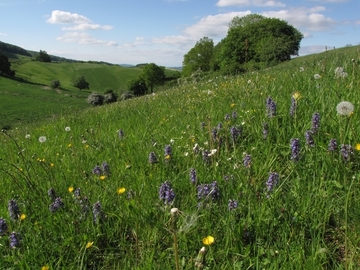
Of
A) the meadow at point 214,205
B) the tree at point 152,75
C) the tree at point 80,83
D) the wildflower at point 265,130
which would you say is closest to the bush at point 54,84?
the tree at point 80,83

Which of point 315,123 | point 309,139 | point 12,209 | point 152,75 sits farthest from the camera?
point 152,75

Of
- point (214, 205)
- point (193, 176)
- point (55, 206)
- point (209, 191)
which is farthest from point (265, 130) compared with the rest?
point (55, 206)

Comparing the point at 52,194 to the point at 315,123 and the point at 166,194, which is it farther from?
the point at 315,123

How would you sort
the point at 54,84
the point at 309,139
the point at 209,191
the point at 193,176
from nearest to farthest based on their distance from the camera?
the point at 209,191, the point at 193,176, the point at 309,139, the point at 54,84

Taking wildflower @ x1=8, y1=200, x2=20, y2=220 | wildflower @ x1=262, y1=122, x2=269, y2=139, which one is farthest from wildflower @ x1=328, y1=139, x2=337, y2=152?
wildflower @ x1=8, y1=200, x2=20, y2=220

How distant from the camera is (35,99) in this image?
232 ft

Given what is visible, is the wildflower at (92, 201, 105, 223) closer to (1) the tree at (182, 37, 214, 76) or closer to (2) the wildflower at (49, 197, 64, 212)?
(2) the wildflower at (49, 197, 64, 212)

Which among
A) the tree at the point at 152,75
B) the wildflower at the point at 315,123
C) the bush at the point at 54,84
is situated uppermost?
the tree at the point at 152,75

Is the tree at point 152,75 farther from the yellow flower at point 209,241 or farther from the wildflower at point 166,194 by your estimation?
the yellow flower at point 209,241

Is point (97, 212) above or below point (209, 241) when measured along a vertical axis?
below

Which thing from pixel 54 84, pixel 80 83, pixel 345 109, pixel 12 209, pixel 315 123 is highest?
pixel 345 109

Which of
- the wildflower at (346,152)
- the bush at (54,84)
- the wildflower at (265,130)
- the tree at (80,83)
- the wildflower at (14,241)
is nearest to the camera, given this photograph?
the wildflower at (14,241)

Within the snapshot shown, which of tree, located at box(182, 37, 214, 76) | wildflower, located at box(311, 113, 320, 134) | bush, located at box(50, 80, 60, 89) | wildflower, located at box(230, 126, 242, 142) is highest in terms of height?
tree, located at box(182, 37, 214, 76)

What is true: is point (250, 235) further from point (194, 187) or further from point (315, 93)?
point (315, 93)
